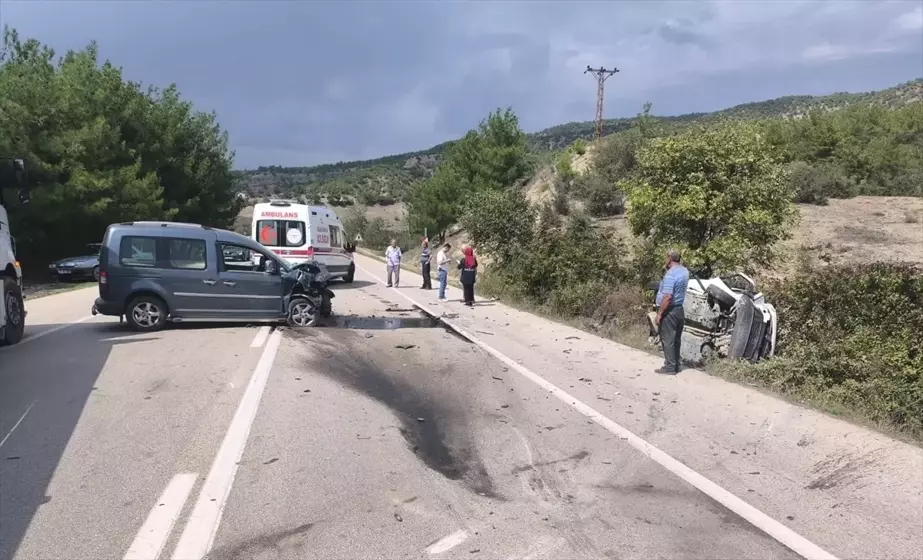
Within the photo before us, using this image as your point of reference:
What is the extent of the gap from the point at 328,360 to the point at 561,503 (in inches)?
236

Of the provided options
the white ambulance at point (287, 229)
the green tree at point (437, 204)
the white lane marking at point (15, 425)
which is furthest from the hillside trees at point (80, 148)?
the white lane marking at point (15, 425)

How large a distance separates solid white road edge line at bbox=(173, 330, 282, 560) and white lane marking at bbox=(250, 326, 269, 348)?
328cm

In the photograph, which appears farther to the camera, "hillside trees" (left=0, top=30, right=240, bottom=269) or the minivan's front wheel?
"hillside trees" (left=0, top=30, right=240, bottom=269)

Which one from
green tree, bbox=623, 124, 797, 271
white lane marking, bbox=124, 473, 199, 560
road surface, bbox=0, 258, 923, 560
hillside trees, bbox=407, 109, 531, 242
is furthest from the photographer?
hillside trees, bbox=407, 109, 531, 242

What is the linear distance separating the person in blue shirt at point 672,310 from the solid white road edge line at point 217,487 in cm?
528

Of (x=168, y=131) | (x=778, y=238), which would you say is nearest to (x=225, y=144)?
(x=168, y=131)

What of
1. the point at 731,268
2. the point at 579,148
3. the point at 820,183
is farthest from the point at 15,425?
the point at 579,148

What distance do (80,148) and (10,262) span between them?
73.4ft

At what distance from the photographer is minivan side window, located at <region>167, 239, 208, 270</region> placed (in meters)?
13.3

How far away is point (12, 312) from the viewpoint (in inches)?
454

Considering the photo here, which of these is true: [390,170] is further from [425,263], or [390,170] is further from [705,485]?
[705,485]

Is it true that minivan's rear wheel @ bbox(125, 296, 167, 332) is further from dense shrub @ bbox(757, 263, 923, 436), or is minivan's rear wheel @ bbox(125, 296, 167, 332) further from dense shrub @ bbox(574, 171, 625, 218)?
dense shrub @ bbox(574, 171, 625, 218)

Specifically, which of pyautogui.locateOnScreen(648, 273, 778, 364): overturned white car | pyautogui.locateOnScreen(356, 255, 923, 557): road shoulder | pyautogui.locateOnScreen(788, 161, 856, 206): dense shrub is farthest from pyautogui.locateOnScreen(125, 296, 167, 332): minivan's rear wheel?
pyautogui.locateOnScreen(788, 161, 856, 206): dense shrub

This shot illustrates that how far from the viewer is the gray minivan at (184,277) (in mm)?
13000
